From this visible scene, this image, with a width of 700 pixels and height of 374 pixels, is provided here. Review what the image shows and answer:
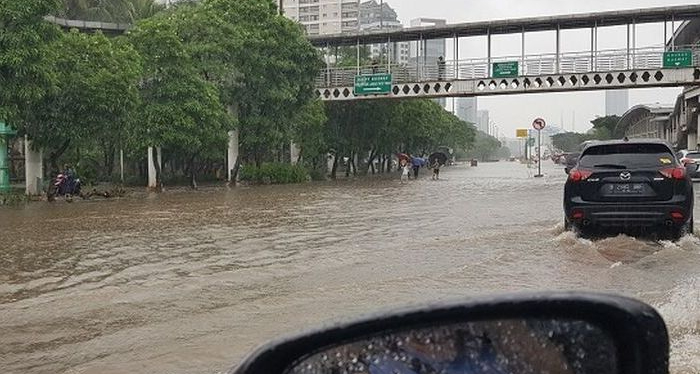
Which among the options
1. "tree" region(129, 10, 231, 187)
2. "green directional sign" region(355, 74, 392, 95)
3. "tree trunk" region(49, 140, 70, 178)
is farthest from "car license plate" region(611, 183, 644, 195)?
"green directional sign" region(355, 74, 392, 95)

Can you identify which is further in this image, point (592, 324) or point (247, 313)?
point (247, 313)

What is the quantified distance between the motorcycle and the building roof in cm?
2453

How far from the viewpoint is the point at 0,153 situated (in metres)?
23.3

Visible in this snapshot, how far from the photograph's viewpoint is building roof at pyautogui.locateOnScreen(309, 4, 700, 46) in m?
38.2

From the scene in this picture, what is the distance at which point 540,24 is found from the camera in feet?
131

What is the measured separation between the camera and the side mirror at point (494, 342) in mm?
1174

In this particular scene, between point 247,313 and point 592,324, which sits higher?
point 592,324

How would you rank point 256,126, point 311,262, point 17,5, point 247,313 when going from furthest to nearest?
point 256,126 → point 17,5 → point 311,262 → point 247,313

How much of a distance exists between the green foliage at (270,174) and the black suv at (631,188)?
87.5 ft

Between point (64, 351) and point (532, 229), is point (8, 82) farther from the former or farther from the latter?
point (64, 351)

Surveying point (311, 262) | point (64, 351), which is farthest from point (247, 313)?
point (311, 262)

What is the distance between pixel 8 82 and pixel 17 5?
195 centimetres

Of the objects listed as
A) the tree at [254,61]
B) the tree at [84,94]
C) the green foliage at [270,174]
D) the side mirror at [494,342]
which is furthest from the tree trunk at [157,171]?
the side mirror at [494,342]

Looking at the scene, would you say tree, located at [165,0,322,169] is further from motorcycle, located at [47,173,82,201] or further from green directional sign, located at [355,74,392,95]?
motorcycle, located at [47,173,82,201]
